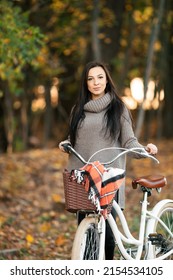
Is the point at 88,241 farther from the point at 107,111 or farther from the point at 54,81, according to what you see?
the point at 54,81

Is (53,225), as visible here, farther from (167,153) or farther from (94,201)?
(167,153)

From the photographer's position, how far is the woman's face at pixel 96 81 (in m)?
6.18

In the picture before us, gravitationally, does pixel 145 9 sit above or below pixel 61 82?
above

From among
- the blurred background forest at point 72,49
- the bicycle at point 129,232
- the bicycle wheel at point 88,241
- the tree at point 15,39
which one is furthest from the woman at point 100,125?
the blurred background forest at point 72,49

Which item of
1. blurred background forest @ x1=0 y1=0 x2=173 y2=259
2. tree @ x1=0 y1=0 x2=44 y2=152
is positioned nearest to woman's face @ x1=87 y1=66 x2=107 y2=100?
blurred background forest @ x1=0 y1=0 x2=173 y2=259

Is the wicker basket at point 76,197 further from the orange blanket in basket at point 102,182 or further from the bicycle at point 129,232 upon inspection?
the orange blanket in basket at point 102,182

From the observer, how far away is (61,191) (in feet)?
42.2

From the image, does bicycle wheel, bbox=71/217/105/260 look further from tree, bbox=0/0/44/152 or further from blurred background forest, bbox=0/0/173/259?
tree, bbox=0/0/44/152

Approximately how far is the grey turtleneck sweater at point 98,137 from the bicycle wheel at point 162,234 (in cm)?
33

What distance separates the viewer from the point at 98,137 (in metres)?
6.04

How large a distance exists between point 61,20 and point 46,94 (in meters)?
3.12

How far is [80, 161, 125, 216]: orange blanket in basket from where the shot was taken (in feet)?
17.7

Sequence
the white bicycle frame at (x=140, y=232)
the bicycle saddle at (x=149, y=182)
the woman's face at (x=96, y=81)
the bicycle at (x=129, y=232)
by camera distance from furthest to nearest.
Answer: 1. the woman's face at (x=96, y=81)
2. the bicycle saddle at (x=149, y=182)
3. the white bicycle frame at (x=140, y=232)
4. the bicycle at (x=129, y=232)
